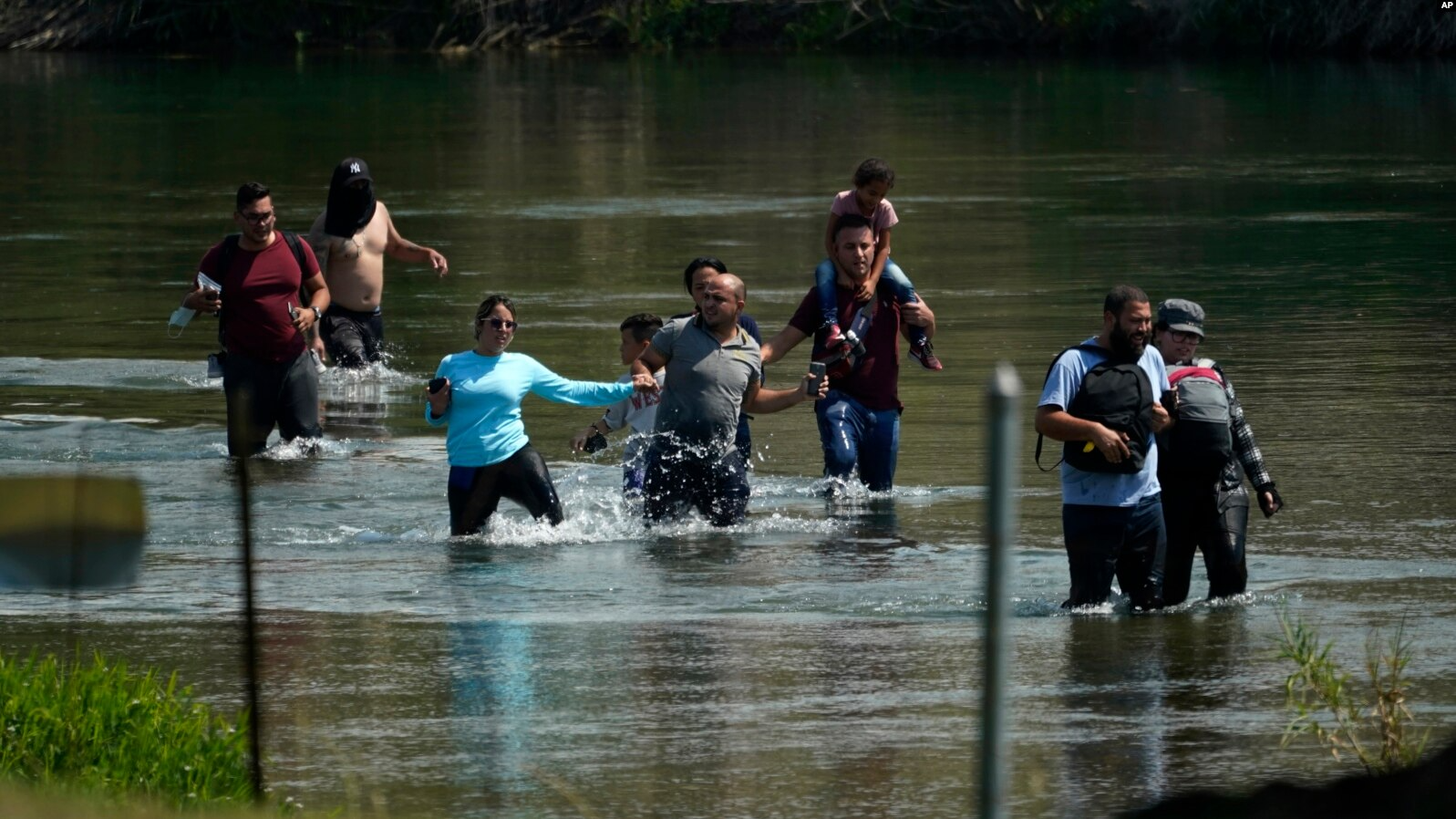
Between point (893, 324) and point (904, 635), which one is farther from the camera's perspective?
point (893, 324)

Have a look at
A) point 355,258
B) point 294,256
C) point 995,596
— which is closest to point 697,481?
point 294,256

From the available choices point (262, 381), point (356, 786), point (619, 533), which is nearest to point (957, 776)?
point (356, 786)

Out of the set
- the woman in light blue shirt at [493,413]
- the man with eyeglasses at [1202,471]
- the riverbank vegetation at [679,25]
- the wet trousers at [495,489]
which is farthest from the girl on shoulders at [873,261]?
the riverbank vegetation at [679,25]

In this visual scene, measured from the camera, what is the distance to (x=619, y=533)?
11.8 metres

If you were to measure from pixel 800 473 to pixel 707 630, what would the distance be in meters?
3.88

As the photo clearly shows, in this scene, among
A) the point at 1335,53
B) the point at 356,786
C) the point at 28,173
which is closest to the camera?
the point at 356,786

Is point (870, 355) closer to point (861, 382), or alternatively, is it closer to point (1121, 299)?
point (861, 382)

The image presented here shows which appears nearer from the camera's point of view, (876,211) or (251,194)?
(876,211)

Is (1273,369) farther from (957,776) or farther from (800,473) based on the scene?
(957,776)

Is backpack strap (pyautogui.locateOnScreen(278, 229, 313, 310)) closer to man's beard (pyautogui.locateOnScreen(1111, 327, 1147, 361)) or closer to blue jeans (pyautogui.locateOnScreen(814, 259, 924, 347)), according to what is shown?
blue jeans (pyautogui.locateOnScreen(814, 259, 924, 347))

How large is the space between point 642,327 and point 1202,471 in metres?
3.60

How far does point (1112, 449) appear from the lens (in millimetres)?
9289

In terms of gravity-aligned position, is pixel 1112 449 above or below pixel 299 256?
below

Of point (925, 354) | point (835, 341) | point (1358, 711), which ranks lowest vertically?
point (1358, 711)
